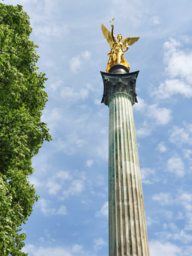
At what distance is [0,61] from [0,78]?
1.09 meters

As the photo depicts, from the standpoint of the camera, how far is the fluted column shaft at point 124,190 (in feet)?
48.2

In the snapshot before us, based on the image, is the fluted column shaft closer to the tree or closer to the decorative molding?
the decorative molding

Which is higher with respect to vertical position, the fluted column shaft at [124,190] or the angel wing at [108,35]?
the angel wing at [108,35]

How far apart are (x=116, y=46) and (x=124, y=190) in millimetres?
17022

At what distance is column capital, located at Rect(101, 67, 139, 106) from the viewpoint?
76.4 feet

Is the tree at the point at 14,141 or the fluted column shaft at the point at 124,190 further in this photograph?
the fluted column shaft at the point at 124,190

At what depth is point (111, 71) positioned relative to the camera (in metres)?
25.8

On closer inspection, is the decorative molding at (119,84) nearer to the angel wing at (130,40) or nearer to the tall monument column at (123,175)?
the tall monument column at (123,175)

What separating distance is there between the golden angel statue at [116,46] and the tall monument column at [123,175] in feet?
8.27

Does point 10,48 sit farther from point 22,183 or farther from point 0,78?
point 22,183

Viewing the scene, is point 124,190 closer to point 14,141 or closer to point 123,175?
point 123,175

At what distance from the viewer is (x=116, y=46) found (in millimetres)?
28078

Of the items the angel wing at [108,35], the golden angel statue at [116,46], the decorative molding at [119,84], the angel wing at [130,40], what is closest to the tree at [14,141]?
the decorative molding at [119,84]

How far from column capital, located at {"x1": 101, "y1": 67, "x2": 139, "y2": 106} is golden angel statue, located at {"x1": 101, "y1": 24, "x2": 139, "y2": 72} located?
9.46 ft
